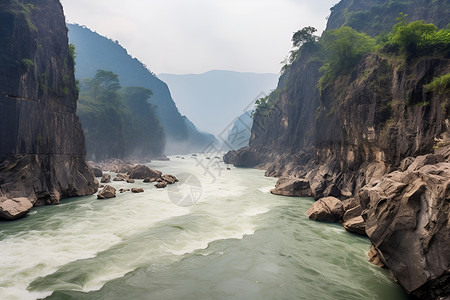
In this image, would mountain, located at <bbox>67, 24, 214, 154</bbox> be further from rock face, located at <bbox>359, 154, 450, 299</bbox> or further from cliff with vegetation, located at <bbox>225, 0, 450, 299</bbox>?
rock face, located at <bbox>359, 154, 450, 299</bbox>

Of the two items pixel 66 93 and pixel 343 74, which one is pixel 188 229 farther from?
pixel 343 74

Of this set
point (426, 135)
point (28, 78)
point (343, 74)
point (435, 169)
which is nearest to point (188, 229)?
point (435, 169)

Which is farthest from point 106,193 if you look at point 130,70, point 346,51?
point 130,70

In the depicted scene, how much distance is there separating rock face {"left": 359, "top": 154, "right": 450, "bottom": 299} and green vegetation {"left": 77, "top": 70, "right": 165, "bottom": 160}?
2109 inches

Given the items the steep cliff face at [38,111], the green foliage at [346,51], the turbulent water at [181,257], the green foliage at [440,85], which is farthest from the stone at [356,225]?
the green foliage at [346,51]

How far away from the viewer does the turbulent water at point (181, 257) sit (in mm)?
7152

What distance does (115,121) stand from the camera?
5756 cm

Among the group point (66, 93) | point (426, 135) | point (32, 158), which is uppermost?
point (66, 93)

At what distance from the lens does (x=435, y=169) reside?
7.18m

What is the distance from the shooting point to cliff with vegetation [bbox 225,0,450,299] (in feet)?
21.1

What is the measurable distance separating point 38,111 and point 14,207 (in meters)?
7.47

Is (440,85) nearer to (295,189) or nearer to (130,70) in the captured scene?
(295,189)

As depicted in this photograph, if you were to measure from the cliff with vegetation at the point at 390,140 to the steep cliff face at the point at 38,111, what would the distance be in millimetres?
17777

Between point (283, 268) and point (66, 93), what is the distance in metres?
22.1
